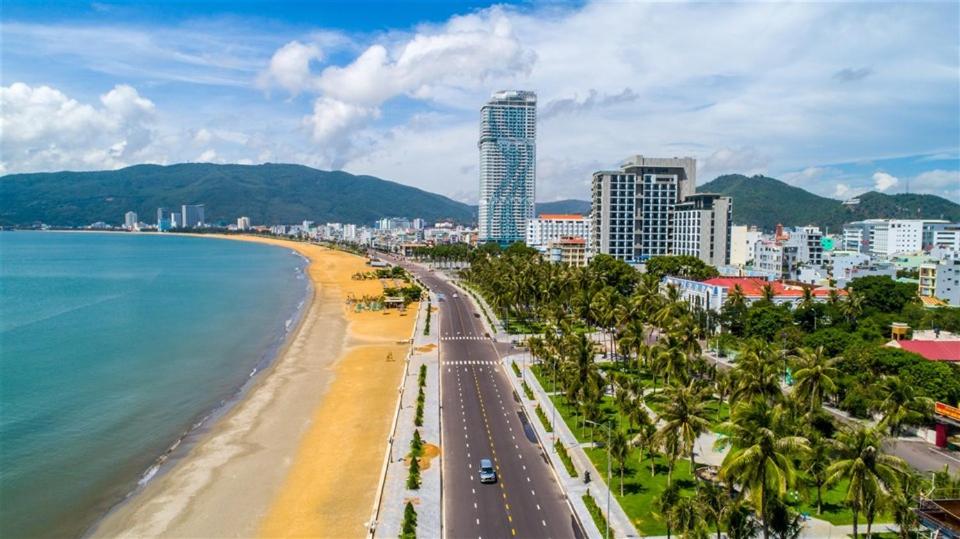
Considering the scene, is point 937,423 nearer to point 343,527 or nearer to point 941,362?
point 941,362

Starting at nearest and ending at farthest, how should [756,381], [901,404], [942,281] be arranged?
[756,381], [901,404], [942,281]

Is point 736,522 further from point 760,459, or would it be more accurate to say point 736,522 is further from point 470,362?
point 470,362

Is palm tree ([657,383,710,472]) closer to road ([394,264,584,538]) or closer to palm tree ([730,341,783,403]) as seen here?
palm tree ([730,341,783,403])

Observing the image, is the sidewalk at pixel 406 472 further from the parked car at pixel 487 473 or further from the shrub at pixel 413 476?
the parked car at pixel 487 473

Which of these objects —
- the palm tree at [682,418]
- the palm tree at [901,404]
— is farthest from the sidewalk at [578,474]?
the palm tree at [901,404]

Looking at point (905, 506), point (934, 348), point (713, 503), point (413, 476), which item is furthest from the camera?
point (934, 348)

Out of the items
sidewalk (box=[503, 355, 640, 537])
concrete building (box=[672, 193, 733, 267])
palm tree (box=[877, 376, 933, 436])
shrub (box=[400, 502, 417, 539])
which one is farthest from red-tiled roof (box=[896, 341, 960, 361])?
concrete building (box=[672, 193, 733, 267])

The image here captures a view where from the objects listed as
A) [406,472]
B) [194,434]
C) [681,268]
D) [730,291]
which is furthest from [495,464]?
[681,268]
